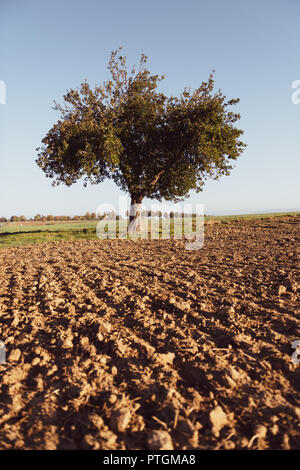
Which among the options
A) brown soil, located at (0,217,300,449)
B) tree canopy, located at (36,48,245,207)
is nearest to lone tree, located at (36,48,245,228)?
tree canopy, located at (36,48,245,207)

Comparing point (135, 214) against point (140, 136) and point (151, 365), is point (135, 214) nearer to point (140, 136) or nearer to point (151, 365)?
point (140, 136)

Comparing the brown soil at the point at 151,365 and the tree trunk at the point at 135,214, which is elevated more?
the tree trunk at the point at 135,214

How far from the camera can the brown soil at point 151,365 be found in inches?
106

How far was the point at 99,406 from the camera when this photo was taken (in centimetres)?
299

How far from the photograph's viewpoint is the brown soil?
2686 millimetres

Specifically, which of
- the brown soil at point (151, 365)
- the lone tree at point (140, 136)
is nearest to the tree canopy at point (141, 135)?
the lone tree at point (140, 136)

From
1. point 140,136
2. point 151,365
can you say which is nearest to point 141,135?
point 140,136

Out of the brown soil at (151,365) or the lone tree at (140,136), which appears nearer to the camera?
the brown soil at (151,365)

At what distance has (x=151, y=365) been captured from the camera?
12.0ft

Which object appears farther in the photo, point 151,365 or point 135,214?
point 135,214

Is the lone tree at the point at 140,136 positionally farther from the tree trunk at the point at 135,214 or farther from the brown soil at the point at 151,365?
the brown soil at the point at 151,365

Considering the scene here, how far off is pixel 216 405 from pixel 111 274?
5.61 m

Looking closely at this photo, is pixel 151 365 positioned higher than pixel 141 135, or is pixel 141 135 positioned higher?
pixel 141 135
